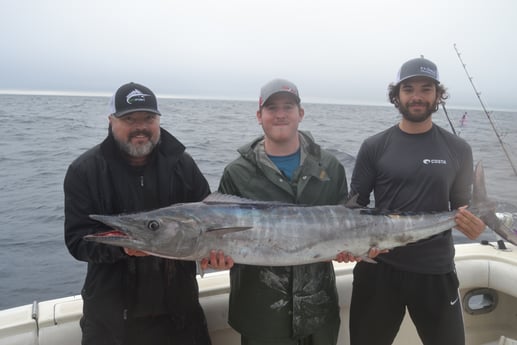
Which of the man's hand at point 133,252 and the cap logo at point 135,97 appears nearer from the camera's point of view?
the man's hand at point 133,252

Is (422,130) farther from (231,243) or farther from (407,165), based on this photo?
(231,243)

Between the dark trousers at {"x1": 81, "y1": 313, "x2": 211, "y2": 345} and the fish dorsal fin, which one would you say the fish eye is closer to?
the fish dorsal fin

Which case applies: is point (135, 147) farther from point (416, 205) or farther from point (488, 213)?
point (488, 213)

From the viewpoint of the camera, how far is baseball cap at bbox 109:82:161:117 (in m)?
2.69

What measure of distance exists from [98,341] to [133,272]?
1.54ft

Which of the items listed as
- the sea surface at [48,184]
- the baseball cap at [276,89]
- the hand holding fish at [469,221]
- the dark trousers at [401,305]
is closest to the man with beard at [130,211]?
the baseball cap at [276,89]

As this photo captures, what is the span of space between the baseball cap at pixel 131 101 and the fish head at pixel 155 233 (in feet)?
2.37

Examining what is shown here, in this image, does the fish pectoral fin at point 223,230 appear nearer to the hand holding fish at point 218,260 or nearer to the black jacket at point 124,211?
the hand holding fish at point 218,260

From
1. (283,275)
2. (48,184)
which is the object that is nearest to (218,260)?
(283,275)

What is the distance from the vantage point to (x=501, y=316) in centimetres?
425

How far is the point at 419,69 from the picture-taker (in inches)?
122

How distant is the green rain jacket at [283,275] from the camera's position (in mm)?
2701

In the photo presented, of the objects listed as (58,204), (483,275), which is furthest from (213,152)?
(483,275)

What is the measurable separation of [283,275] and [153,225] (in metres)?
0.96
